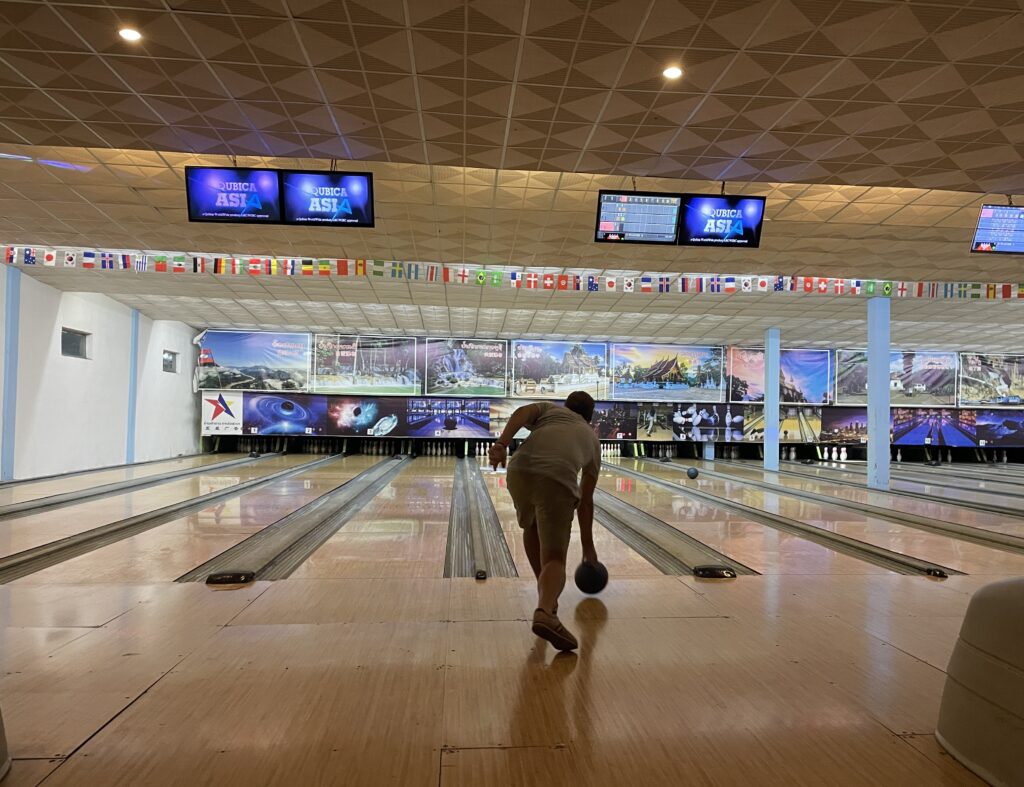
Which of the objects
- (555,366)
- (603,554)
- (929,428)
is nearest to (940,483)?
(929,428)

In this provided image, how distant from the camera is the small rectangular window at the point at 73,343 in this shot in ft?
39.2

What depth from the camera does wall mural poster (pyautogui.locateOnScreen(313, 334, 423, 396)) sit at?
1814cm

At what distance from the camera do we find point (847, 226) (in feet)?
25.5

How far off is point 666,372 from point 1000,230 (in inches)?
488

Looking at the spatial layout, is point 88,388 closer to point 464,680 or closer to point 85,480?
point 85,480

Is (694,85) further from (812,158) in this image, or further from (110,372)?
(110,372)

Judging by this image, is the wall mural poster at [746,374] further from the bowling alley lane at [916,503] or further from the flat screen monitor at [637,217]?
the flat screen monitor at [637,217]

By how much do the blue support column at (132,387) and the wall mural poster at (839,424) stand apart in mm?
18757

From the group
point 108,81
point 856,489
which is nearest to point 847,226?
point 856,489

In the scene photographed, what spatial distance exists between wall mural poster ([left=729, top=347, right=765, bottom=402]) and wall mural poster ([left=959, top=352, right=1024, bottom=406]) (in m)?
6.57

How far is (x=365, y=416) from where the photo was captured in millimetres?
18547

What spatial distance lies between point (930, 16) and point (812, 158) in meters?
1.99

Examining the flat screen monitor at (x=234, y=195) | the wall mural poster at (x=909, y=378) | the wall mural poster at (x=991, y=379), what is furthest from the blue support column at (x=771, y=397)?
the flat screen monitor at (x=234, y=195)

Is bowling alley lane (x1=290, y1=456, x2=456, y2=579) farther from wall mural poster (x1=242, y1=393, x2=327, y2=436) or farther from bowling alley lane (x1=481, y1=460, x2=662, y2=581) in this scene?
wall mural poster (x1=242, y1=393, x2=327, y2=436)
